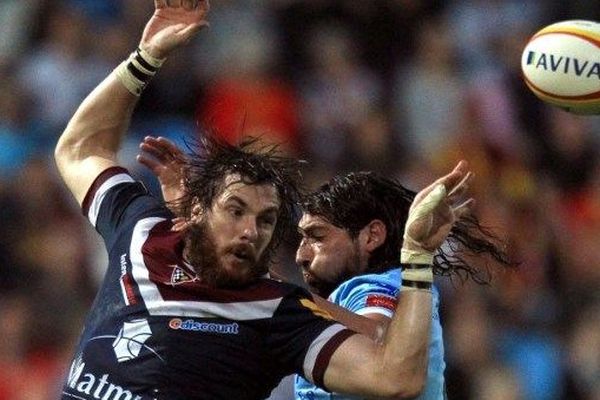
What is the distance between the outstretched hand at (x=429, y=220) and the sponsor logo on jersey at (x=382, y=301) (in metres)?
0.48

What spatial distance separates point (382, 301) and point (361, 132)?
17.4 feet

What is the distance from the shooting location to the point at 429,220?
4949mm

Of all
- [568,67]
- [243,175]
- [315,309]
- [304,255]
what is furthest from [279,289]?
[568,67]

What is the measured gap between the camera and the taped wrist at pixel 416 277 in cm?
495

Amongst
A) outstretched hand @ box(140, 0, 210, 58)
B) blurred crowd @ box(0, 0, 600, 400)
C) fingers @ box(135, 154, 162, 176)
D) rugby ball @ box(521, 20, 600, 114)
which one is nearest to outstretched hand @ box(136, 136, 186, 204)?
fingers @ box(135, 154, 162, 176)

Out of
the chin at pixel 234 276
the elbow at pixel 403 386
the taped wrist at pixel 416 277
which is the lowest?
the elbow at pixel 403 386

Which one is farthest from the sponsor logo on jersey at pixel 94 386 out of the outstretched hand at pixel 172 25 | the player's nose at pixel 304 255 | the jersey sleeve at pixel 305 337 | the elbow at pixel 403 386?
the outstretched hand at pixel 172 25

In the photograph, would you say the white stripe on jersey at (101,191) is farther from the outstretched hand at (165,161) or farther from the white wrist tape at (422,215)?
the white wrist tape at (422,215)

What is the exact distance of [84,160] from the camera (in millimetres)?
5844

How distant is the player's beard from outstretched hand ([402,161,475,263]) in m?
0.50

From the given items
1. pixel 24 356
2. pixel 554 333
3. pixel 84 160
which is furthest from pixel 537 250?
pixel 84 160

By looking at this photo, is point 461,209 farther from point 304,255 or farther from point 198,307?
point 304,255

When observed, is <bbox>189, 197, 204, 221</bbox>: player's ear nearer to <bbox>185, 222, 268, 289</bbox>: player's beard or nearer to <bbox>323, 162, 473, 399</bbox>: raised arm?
<bbox>185, 222, 268, 289</bbox>: player's beard

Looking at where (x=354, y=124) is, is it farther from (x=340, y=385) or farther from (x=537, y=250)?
(x=340, y=385)
